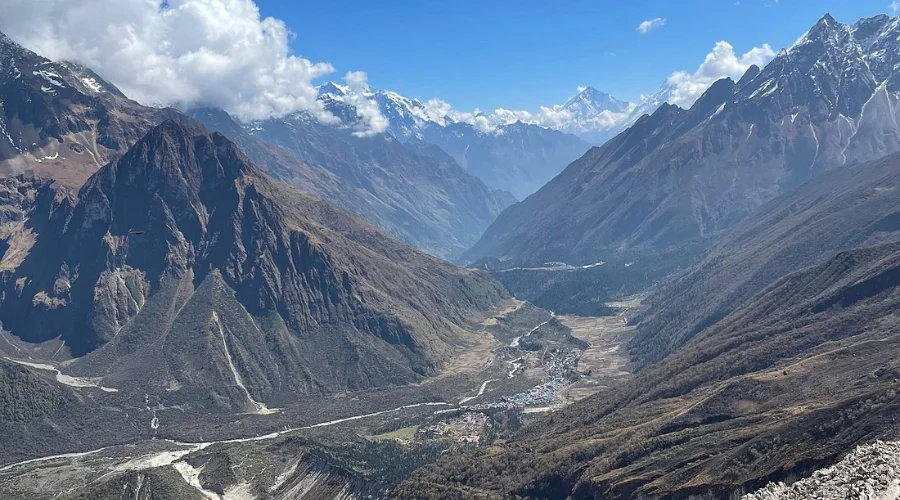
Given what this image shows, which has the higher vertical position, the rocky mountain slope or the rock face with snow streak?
the rock face with snow streak

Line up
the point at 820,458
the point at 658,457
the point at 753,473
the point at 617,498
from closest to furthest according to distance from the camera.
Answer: the point at 820,458
the point at 753,473
the point at 617,498
the point at 658,457

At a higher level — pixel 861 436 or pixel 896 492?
pixel 896 492

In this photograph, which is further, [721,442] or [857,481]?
[721,442]

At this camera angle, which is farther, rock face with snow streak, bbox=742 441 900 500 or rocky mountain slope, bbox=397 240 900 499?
rocky mountain slope, bbox=397 240 900 499

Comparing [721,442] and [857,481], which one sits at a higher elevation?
[857,481]

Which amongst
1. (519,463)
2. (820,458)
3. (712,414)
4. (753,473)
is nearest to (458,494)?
(519,463)

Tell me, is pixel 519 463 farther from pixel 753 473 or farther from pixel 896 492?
pixel 896 492

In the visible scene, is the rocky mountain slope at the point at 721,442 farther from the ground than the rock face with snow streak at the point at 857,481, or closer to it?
closer to it

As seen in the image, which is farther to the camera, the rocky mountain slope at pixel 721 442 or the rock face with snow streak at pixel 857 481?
the rocky mountain slope at pixel 721 442
